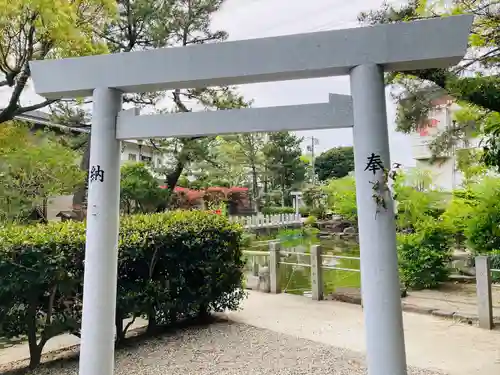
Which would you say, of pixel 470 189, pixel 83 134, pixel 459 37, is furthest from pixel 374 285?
pixel 83 134

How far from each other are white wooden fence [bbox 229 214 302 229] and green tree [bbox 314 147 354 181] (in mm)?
6431

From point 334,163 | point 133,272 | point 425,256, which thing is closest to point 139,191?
point 133,272

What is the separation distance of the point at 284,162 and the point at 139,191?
9947mm

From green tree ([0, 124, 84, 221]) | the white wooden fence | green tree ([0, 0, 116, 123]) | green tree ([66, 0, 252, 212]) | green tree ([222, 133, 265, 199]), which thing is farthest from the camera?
green tree ([222, 133, 265, 199])

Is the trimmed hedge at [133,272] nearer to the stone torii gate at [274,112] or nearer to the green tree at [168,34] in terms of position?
the stone torii gate at [274,112]

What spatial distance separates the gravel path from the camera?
121 inches

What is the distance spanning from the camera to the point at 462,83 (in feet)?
11.7

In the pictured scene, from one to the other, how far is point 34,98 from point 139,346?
17.3 feet

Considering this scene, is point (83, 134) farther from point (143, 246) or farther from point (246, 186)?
point (246, 186)

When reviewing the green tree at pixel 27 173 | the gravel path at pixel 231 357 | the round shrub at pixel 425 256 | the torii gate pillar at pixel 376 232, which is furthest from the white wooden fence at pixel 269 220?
the torii gate pillar at pixel 376 232

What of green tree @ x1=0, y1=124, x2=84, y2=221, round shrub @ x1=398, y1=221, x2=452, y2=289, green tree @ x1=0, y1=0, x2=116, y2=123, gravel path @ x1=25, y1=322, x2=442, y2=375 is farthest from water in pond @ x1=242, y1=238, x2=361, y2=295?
green tree @ x1=0, y1=0, x2=116, y2=123

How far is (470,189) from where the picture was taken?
7.30m

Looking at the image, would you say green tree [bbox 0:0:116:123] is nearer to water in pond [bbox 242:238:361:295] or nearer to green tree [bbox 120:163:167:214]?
green tree [bbox 120:163:167:214]

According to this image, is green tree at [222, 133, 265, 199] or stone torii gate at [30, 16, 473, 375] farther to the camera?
green tree at [222, 133, 265, 199]
